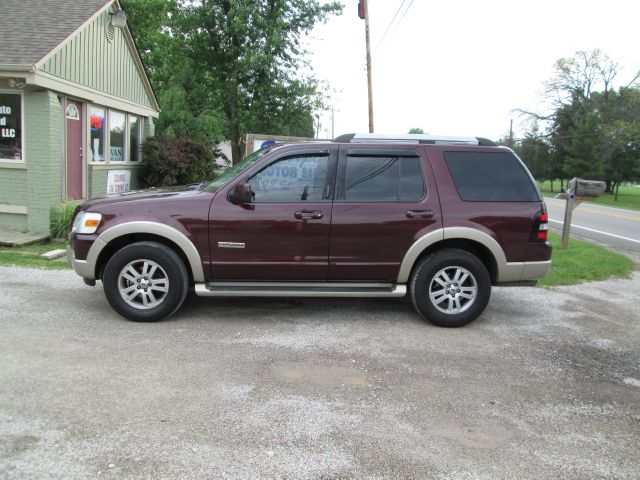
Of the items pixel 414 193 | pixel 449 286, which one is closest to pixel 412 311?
pixel 449 286

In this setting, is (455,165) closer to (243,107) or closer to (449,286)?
(449,286)

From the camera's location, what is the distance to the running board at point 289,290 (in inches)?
223

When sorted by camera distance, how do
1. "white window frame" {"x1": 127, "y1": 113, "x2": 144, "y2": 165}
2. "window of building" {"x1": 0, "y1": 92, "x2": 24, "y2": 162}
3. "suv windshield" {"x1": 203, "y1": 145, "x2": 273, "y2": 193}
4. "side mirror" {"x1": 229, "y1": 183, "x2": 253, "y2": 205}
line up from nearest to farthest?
"side mirror" {"x1": 229, "y1": 183, "x2": 253, "y2": 205}
"suv windshield" {"x1": 203, "y1": 145, "x2": 273, "y2": 193}
"window of building" {"x1": 0, "y1": 92, "x2": 24, "y2": 162}
"white window frame" {"x1": 127, "y1": 113, "x2": 144, "y2": 165}

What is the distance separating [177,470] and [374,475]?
1082 millimetres

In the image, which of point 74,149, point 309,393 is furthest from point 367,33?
point 309,393

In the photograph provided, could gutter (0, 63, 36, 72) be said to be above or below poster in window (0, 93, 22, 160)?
above

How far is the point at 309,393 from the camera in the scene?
4.11 metres

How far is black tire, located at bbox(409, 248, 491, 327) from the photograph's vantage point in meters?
5.76

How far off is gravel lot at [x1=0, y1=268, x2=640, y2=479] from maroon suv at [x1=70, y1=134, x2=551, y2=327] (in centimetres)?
41

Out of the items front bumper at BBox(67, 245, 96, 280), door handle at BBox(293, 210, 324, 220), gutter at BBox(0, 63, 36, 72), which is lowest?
front bumper at BBox(67, 245, 96, 280)

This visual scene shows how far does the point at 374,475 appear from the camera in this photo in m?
3.08

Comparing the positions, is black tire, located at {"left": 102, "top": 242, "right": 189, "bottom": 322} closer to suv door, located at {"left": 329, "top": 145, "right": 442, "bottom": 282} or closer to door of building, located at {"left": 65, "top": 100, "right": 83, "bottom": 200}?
suv door, located at {"left": 329, "top": 145, "right": 442, "bottom": 282}

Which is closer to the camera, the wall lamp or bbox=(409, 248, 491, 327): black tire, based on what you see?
bbox=(409, 248, 491, 327): black tire

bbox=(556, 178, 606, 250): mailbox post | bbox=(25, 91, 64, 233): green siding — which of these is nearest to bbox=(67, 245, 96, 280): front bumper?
bbox=(25, 91, 64, 233): green siding
